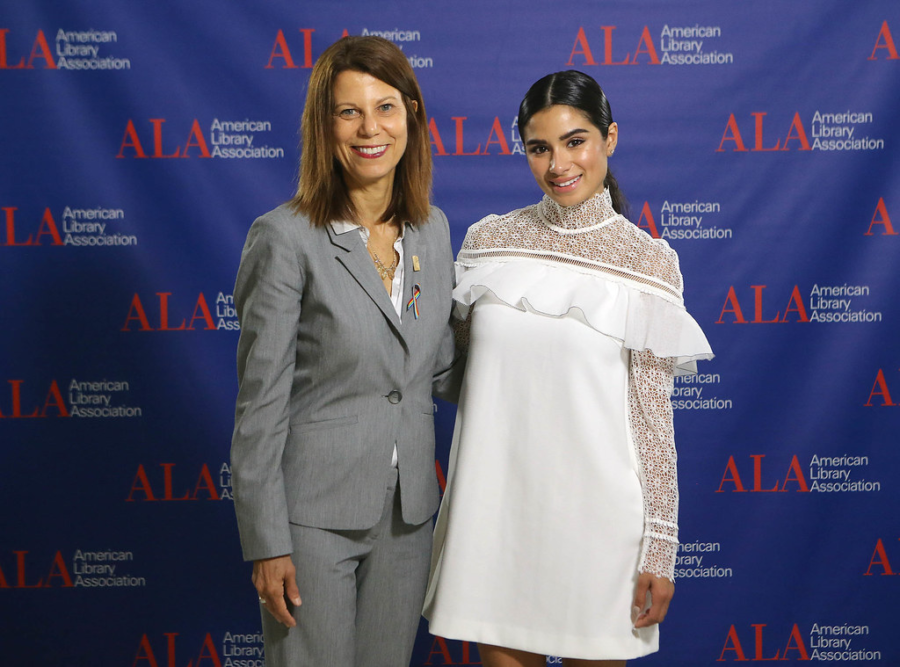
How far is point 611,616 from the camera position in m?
1.64

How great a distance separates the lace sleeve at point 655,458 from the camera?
1640 millimetres

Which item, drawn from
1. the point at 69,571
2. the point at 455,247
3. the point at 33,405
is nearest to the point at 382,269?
the point at 455,247

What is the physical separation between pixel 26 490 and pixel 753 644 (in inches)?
103

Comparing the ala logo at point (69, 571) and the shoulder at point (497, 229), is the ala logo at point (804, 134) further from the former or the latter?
the ala logo at point (69, 571)

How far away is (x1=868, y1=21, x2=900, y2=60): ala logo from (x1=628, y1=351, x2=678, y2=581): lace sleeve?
5.83 feet

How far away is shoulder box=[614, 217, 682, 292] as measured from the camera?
5.55 ft

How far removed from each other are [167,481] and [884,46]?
2.90 m

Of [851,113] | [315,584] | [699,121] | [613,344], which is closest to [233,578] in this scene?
[315,584]

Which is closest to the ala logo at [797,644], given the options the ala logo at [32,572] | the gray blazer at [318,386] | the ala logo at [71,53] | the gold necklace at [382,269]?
the gray blazer at [318,386]

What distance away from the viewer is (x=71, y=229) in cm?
273

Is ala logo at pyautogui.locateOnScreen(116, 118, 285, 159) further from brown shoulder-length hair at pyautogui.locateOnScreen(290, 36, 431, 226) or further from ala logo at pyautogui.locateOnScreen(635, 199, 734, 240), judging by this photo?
ala logo at pyautogui.locateOnScreen(635, 199, 734, 240)

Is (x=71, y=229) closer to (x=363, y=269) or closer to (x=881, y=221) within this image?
(x=363, y=269)

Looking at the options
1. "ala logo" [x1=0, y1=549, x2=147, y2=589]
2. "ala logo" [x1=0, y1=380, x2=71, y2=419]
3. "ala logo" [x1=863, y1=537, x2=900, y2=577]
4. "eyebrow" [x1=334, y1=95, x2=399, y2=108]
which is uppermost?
"eyebrow" [x1=334, y1=95, x2=399, y2=108]

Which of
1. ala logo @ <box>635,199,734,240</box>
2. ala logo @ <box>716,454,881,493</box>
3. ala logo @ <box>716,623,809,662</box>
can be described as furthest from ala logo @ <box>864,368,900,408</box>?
ala logo @ <box>716,623,809,662</box>
